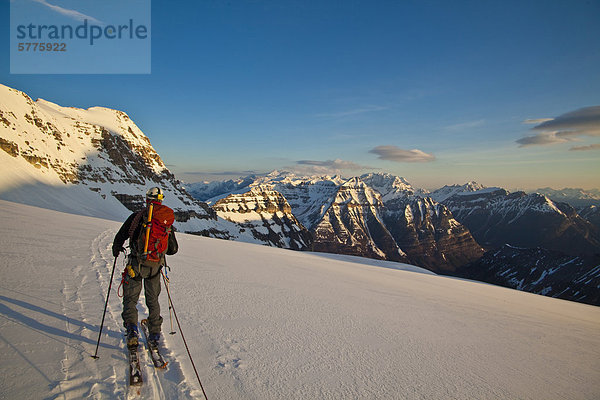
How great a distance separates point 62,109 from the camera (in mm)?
158875

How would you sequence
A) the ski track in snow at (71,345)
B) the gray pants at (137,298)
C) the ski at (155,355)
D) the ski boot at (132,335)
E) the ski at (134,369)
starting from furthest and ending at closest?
the gray pants at (137,298), the ski boot at (132,335), the ski at (155,355), the ski at (134,369), the ski track in snow at (71,345)

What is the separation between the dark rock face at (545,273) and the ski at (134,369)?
524 ft

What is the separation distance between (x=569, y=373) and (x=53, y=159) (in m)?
133

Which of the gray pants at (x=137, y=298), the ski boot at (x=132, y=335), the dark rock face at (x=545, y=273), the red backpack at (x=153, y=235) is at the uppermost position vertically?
the red backpack at (x=153, y=235)

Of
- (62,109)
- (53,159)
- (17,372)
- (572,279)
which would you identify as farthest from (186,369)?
(62,109)

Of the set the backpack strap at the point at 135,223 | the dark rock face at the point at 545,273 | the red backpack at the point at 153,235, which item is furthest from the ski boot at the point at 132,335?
the dark rock face at the point at 545,273

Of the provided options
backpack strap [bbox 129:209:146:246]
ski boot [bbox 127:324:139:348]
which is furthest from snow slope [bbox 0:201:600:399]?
backpack strap [bbox 129:209:146:246]

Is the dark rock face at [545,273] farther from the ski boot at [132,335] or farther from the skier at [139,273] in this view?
the ski boot at [132,335]

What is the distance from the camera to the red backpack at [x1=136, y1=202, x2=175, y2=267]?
5.23 metres

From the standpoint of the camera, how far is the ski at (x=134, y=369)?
4.06m

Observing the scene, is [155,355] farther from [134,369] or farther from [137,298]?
[137,298]

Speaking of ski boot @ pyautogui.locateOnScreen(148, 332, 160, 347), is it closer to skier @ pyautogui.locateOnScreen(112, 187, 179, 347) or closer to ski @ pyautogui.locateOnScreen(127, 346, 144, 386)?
skier @ pyautogui.locateOnScreen(112, 187, 179, 347)

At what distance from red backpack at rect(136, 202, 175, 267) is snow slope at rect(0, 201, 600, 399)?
172 centimetres

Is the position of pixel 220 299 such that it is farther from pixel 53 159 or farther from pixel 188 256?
pixel 53 159
